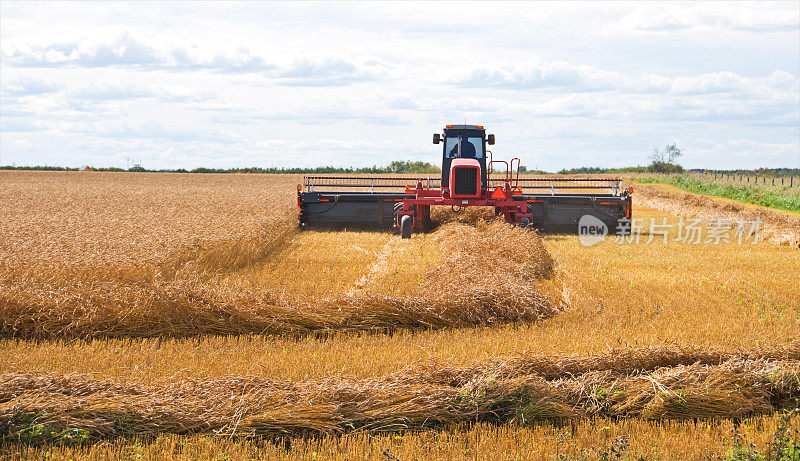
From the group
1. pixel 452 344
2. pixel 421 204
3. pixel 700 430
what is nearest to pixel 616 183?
pixel 421 204

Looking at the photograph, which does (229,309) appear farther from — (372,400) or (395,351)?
(372,400)

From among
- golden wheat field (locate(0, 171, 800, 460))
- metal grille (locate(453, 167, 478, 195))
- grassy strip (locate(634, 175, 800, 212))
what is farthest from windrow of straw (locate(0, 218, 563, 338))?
grassy strip (locate(634, 175, 800, 212))

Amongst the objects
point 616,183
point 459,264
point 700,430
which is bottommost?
point 700,430

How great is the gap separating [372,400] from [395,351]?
168 cm

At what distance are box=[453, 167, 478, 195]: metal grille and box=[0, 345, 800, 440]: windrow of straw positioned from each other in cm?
1037

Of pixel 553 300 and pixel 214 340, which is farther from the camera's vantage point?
pixel 553 300

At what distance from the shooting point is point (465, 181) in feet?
53.6

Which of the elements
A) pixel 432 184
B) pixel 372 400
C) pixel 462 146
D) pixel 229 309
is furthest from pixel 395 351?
pixel 432 184

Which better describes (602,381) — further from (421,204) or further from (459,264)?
(421,204)

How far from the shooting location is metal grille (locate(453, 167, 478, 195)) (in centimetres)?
1631

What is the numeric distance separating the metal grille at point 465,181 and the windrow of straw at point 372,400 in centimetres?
1037

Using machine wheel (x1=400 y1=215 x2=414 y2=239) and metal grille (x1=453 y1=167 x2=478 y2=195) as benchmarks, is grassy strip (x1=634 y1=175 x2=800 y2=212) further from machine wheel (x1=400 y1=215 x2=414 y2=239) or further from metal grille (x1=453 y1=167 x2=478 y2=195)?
machine wheel (x1=400 y1=215 x2=414 y2=239)

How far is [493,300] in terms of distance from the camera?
8570 mm

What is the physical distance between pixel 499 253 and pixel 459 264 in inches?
57.8
